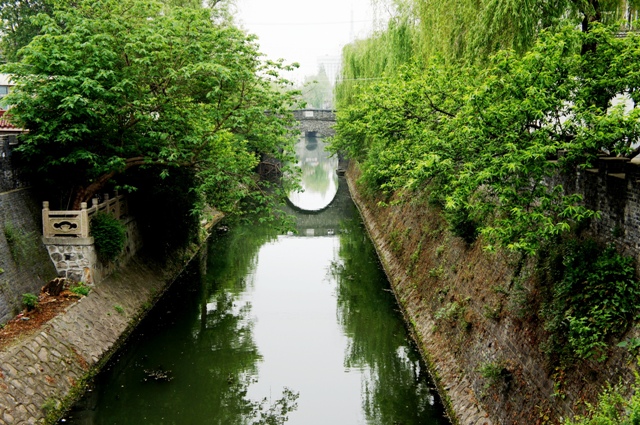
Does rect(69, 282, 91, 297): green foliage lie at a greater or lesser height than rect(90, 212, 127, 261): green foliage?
lesser

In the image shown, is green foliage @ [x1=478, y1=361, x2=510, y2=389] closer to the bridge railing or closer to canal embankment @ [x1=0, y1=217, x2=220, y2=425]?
canal embankment @ [x1=0, y1=217, x2=220, y2=425]

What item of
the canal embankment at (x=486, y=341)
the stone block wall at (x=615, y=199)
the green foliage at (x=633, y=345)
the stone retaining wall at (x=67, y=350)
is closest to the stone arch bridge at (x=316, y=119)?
the canal embankment at (x=486, y=341)

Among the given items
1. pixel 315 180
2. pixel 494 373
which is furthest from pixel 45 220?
pixel 315 180

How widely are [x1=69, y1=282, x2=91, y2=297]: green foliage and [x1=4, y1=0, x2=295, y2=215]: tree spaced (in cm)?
211

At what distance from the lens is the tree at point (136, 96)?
42.3ft

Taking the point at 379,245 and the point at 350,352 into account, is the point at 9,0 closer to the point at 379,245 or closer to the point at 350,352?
the point at 379,245

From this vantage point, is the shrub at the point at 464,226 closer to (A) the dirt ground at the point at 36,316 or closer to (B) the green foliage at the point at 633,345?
(B) the green foliage at the point at 633,345

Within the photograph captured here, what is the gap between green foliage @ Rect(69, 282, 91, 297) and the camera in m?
13.0

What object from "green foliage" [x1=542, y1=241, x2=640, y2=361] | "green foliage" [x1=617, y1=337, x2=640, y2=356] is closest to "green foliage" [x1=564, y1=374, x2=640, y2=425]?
"green foliage" [x1=617, y1=337, x2=640, y2=356]

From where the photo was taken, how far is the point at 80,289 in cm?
1309

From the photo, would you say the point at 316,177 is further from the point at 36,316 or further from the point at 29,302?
the point at 36,316

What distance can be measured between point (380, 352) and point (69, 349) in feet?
21.6

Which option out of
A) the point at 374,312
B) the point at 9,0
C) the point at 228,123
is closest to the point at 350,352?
the point at 374,312

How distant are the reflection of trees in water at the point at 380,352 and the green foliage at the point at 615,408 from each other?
4043mm
